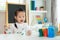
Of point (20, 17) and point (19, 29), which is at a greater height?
point (20, 17)

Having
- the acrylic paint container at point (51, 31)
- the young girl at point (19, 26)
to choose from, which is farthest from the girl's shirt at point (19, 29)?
the acrylic paint container at point (51, 31)

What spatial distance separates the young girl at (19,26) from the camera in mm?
1049

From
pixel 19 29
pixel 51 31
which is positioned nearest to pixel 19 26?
pixel 19 29

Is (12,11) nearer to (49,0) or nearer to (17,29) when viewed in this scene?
(17,29)

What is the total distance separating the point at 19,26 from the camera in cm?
108

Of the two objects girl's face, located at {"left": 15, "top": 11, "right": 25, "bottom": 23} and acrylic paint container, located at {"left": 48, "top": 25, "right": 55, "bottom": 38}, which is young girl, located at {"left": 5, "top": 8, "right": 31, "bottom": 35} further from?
acrylic paint container, located at {"left": 48, "top": 25, "right": 55, "bottom": 38}

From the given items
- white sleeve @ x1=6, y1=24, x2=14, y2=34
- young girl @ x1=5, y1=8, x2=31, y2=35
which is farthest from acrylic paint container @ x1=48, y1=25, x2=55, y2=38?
white sleeve @ x1=6, y1=24, x2=14, y2=34

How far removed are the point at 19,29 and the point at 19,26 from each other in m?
0.03

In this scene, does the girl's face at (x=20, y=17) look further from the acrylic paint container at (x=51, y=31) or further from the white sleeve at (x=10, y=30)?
the acrylic paint container at (x=51, y=31)

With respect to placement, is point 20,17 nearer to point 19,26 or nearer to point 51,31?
point 19,26

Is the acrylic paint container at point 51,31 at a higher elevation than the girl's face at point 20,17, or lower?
lower

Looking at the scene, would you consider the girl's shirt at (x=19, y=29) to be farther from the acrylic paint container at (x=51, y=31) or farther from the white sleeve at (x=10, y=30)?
the acrylic paint container at (x=51, y=31)

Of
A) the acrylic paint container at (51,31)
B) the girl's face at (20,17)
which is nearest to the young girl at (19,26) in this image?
the girl's face at (20,17)

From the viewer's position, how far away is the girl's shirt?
105 centimetres
